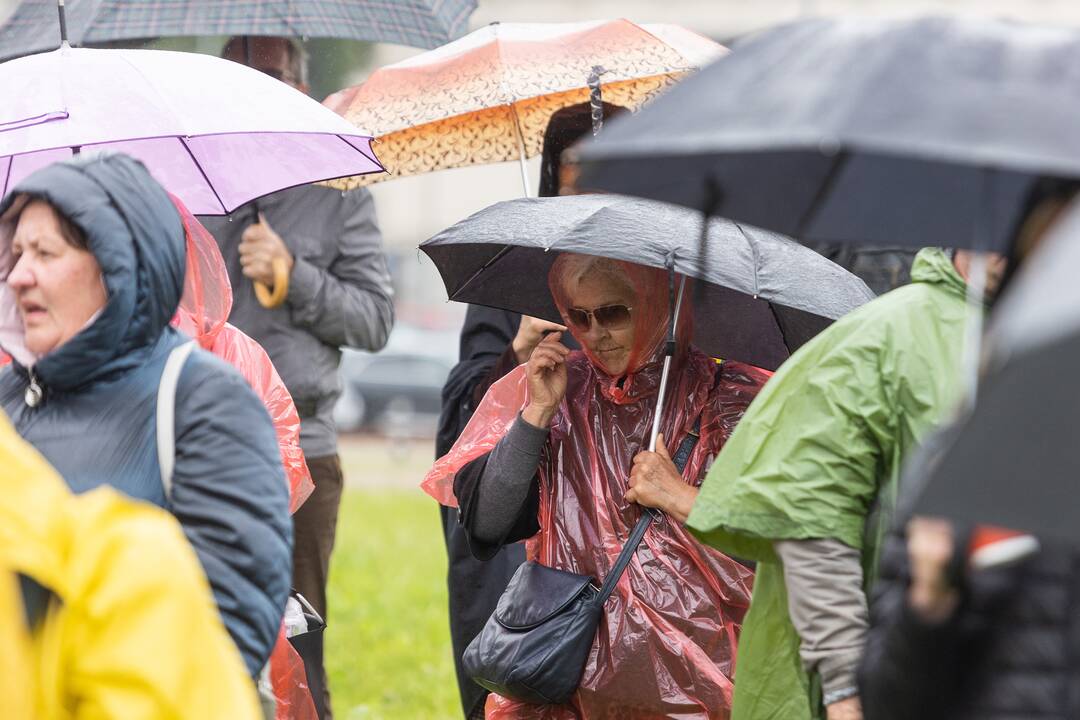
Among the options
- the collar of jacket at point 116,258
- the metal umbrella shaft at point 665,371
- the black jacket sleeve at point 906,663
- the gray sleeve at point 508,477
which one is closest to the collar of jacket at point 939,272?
the black jacket sleeve at point 906,663

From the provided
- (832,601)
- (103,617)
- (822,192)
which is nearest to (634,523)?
(832,601)

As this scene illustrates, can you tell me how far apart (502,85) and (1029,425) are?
3.34m

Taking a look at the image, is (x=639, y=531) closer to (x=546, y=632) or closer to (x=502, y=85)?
(x=546, y=632)

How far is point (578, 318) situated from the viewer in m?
4.18

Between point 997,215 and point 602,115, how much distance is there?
233 centimetres

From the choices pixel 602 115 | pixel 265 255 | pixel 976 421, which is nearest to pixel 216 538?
pixel 976 421

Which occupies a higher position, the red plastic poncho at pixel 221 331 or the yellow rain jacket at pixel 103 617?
the yellow rain jacket at pixel 103 617

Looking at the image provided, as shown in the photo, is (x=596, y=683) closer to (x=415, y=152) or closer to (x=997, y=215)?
(x=997, y=215)

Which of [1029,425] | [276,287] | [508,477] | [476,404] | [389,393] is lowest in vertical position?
[389,393]

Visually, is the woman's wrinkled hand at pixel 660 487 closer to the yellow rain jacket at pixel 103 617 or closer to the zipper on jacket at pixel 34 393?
the zipper on jacket at pixel 34 393

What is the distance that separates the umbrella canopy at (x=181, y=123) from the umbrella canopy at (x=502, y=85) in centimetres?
56

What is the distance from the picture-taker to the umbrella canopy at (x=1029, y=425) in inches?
76.1

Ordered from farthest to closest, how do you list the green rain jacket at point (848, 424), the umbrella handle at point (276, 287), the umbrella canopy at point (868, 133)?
1. the umbrella handle at point (276, 287)
2. the green rain jacket at point (848, 424)
3. the umbrella canopy at point (868, 133)

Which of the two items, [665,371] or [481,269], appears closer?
[665,371]
